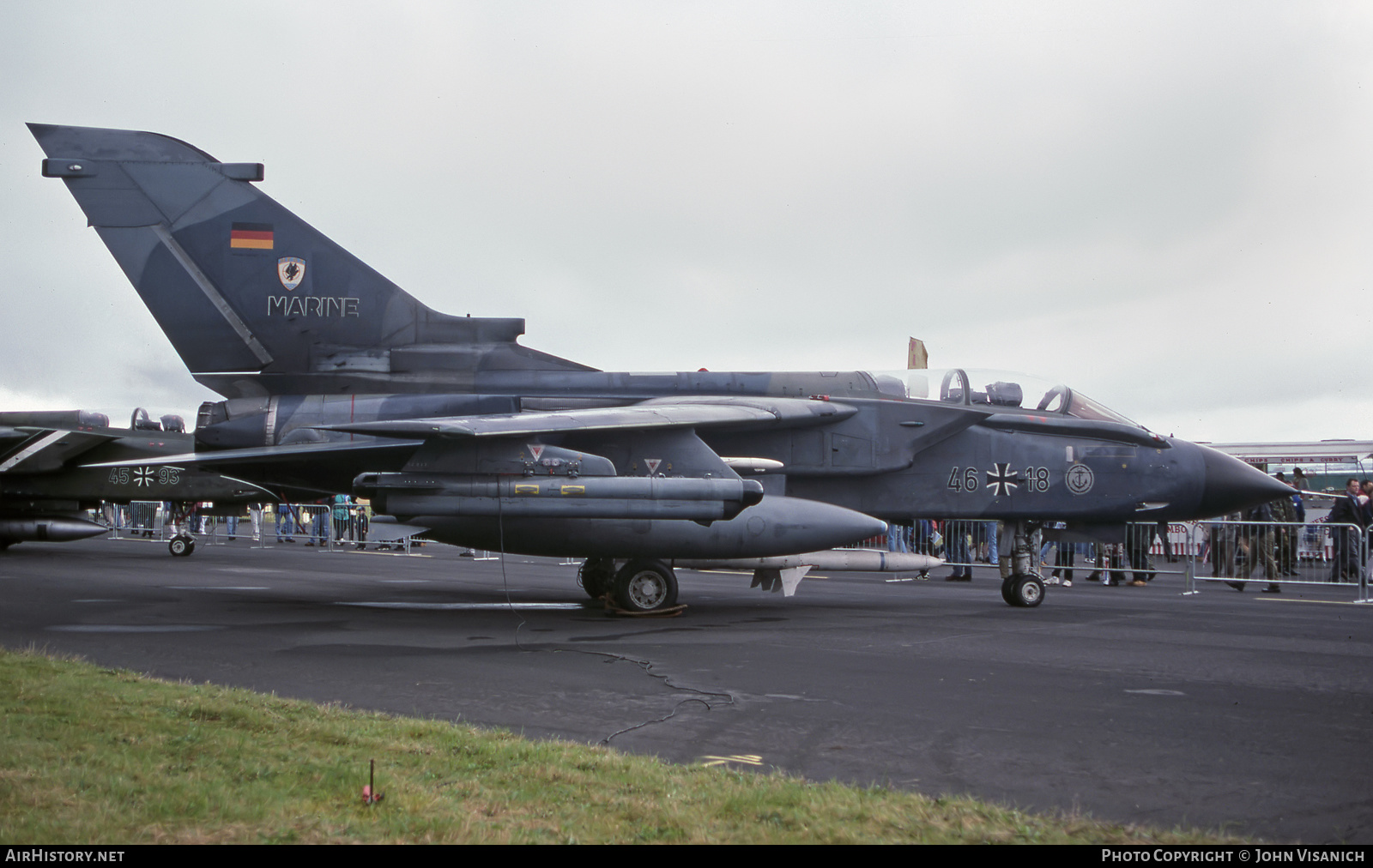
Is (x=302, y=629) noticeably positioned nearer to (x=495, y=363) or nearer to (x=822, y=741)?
(x=495, y=363)

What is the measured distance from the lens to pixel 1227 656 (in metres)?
8.47

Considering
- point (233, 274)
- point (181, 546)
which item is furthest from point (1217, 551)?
point (181, 546)

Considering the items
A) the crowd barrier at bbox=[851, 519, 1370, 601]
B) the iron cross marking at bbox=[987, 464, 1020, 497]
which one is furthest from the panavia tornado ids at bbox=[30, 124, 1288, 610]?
the crowd barrier at bbox=[851, 519, 1370, 601]

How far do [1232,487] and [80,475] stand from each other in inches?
868

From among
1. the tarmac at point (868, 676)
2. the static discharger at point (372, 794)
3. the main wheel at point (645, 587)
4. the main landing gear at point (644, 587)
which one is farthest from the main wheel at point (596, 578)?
the static discharger at point (372, 794)

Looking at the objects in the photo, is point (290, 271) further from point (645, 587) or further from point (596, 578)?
point (645, 587)

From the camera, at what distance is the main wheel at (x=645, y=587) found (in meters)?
11.6

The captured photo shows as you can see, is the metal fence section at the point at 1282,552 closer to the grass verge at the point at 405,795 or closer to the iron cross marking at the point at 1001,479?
the iron cross marking at the point at 1001,479

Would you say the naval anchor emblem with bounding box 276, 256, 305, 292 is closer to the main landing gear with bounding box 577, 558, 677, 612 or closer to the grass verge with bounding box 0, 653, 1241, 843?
the main landing gear with bounding box 577, 558, 677, 612

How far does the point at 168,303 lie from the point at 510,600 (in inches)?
221

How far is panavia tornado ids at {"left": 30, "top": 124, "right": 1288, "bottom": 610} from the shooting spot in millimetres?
10398

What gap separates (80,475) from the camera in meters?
21.4

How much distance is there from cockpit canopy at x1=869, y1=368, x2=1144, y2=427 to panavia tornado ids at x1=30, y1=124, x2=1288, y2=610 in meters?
0.03

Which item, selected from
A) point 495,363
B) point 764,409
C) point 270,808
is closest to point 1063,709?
point 270,808
